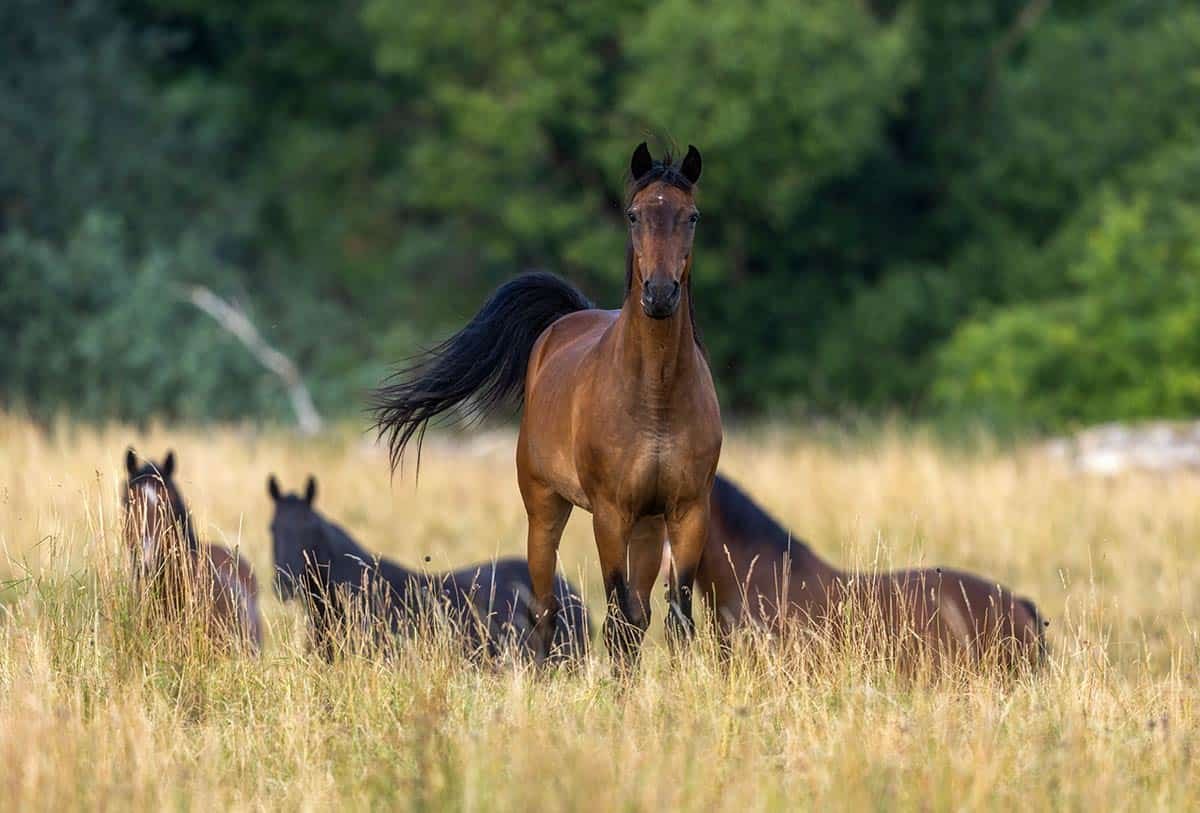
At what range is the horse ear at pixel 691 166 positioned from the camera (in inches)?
247

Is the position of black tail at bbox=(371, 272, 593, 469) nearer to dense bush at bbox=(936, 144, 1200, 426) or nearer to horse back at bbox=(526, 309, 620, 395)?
horse back at bbox=(526, 309, 620, 395)

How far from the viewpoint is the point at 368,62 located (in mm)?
31359

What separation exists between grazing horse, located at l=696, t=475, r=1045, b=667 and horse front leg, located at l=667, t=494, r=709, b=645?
0.93m

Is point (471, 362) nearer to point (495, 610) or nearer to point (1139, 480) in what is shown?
point (495, 610)

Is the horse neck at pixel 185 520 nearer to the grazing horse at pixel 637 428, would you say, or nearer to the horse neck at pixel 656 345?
the grazing horse at pixel 637 428

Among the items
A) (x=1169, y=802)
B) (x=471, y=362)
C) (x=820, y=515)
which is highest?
(x=820, y=515)

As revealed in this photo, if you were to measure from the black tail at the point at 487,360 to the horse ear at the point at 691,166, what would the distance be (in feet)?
5.12

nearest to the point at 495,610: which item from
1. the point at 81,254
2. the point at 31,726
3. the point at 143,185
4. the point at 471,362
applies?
the point at 471,362

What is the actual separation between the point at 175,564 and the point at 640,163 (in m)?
2.38

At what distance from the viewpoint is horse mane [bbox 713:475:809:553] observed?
8062 mm

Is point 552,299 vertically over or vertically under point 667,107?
under

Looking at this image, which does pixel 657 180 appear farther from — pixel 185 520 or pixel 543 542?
pixel 185 520

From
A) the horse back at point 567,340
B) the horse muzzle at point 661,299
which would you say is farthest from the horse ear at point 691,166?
the horse back at point 567,340

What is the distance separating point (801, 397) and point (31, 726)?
23.1 meters
